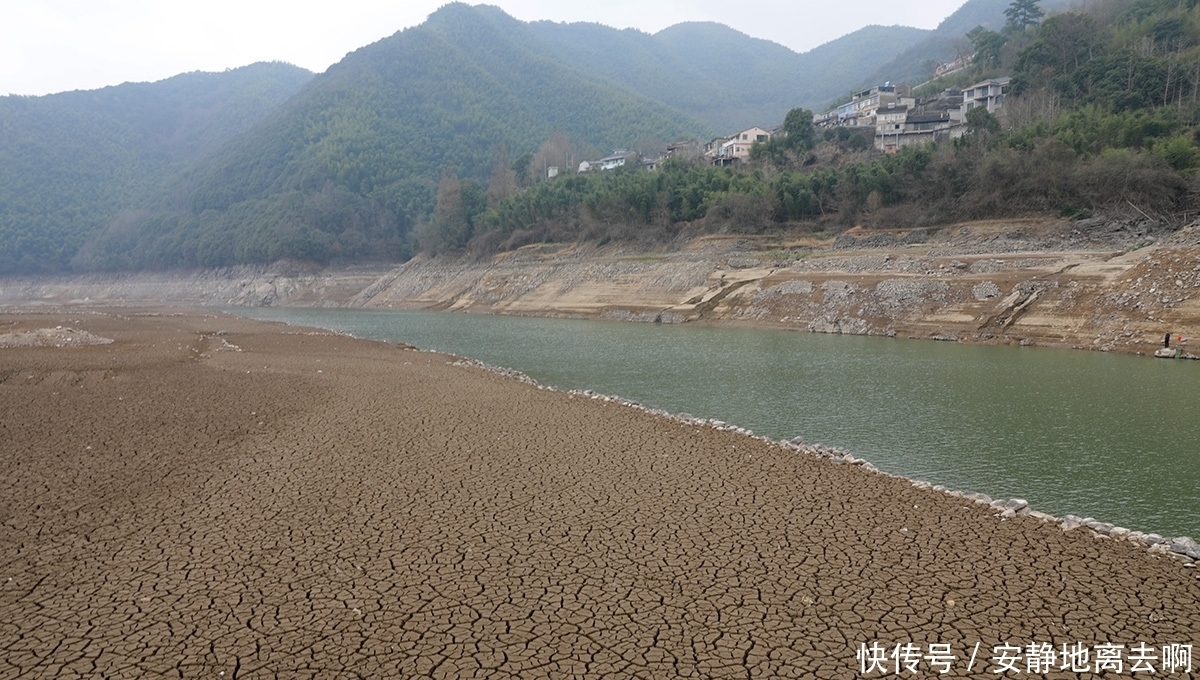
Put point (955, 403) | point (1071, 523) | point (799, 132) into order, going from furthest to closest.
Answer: point (799, 132)
point (955, 403)
point (1071, 523)

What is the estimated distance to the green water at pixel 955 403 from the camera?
42.2 feet

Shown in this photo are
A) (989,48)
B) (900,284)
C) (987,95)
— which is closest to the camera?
(900,284)

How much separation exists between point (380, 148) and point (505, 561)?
15398 cm

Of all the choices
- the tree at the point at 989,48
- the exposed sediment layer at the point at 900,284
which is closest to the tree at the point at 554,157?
the exposed sediment layer at the point at 900,284

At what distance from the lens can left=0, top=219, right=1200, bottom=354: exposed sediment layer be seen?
3141 cm

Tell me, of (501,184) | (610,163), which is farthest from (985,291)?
(501,184)

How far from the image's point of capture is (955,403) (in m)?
20.2

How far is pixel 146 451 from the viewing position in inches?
551

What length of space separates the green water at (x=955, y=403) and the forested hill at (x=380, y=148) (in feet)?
259

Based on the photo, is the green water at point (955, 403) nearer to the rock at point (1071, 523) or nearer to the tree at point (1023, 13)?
the rock at point (1071, 523)

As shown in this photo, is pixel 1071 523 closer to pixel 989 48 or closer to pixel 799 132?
pixel 799 132

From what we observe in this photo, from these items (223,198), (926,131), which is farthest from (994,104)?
(223,198)

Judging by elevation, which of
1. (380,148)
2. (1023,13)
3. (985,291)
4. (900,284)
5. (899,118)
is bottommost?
(985,291)

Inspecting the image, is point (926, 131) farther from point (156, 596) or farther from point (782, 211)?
point (156, 596)
